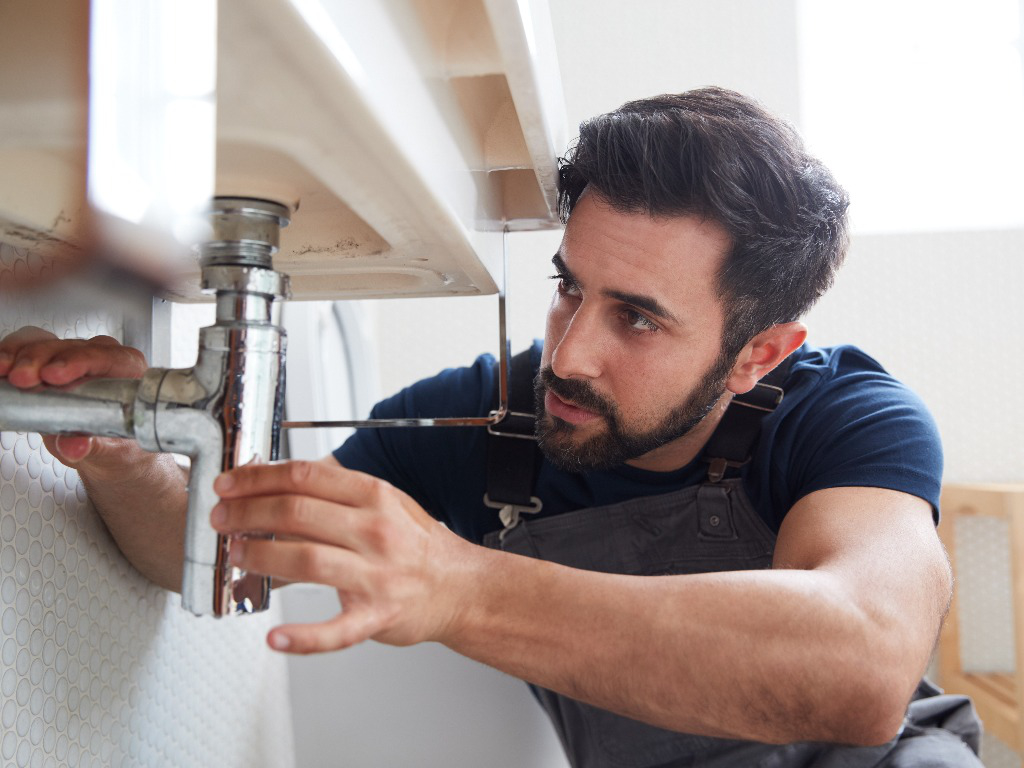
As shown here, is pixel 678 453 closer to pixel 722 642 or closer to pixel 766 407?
pixel 766 407

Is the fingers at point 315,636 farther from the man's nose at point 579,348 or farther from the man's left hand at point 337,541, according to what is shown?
the man's nose at point 579,348

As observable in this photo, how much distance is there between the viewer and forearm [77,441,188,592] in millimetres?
548

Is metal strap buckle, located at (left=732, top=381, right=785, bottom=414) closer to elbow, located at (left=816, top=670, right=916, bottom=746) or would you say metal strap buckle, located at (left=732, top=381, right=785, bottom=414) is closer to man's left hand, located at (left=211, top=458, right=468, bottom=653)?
elbow, located at (left=816, top=670, right=916, bottom=746)

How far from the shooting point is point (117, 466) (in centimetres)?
54

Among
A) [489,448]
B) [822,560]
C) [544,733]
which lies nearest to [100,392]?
[822,560]

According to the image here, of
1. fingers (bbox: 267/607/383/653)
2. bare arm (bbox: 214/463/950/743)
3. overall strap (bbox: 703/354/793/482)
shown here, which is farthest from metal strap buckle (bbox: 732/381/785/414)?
fingers (bbox: 267/607/383/653)

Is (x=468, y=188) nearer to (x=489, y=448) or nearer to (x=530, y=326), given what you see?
(x=489, y=448)

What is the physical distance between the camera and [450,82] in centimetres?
44

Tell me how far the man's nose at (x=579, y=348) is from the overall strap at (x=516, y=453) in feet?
0.51

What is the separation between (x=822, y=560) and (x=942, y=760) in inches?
13.7

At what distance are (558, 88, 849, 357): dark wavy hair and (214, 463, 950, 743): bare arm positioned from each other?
310 mm

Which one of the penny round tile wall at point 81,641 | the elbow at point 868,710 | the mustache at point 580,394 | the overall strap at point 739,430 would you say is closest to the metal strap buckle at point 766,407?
the overall strap at point 739,430

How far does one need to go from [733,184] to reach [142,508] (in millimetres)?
553

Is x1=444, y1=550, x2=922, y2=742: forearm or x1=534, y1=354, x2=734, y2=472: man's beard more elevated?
x1=534, y1=354, x2=734, y2=472: man's beard
